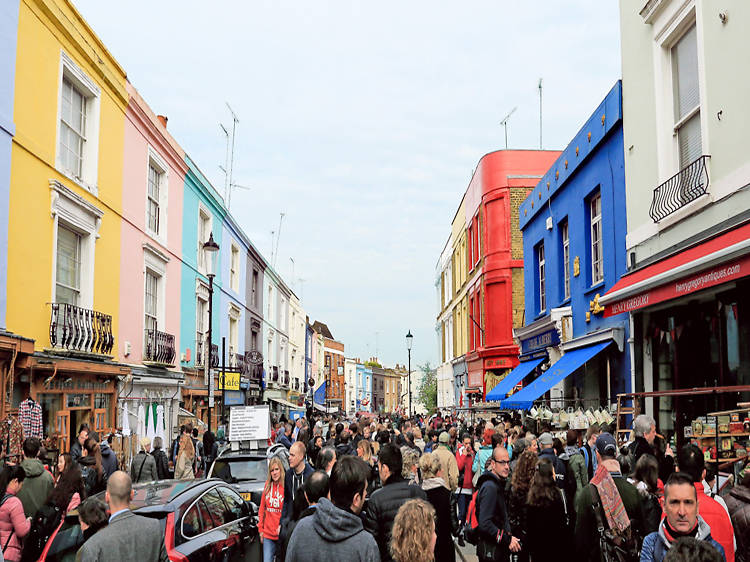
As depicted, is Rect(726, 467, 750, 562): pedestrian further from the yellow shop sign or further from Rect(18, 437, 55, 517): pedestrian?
the yellow shop sign

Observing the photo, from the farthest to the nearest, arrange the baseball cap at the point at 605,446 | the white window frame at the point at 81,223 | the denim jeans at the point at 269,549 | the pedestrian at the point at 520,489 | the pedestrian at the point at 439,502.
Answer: the white window frame at the point at 81,223 → the denim jeans at the point at 269,549 → the pedestrian at the point at 520,489 → the baseball cap at the point at 605,446 → the pedestrian at the point at 439,502

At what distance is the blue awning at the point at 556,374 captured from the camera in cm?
1497

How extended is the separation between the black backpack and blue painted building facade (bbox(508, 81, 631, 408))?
32.6ft

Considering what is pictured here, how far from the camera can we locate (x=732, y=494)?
5.47 meters

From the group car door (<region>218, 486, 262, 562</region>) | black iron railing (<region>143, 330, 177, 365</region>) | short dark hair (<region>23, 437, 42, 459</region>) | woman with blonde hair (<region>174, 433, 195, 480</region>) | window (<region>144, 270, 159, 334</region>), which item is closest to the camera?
car door (<region>218, 486, 262, 562</region>)

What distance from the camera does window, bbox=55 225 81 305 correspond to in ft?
50.8

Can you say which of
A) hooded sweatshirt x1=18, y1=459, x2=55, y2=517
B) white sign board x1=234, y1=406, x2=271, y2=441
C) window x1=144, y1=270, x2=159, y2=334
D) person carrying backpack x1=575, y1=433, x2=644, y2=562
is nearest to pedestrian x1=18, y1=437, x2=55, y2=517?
hooded sweatshirt x1=18, y1=459, x2=55, y2=517

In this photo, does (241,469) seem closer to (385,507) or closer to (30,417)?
(30,417)

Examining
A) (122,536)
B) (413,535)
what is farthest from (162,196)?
(413,535)

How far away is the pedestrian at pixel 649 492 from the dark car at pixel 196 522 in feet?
13.2

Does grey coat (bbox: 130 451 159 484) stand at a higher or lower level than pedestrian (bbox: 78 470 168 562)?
lower

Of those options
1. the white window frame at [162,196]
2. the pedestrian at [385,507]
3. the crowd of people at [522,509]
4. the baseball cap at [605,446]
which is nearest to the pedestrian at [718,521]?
the crowd of people at [522,509]

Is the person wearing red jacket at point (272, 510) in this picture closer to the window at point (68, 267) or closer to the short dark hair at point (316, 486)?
the short dark hair at point (316, 486)

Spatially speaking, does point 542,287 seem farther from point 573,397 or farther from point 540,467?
point 540,467
